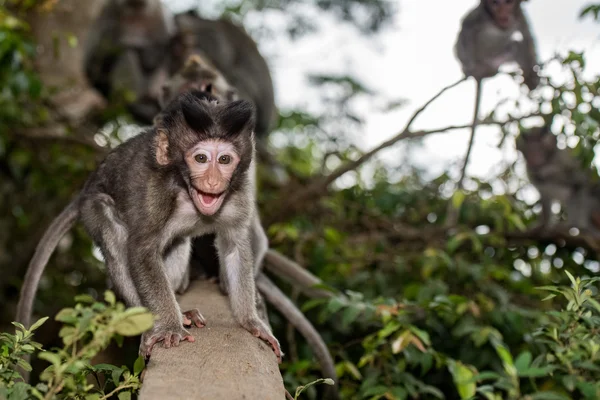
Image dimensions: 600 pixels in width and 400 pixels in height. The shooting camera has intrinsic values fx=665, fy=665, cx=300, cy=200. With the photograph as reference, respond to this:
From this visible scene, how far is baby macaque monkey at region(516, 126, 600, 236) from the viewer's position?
600 centimetres

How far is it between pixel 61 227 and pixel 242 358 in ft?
5.50

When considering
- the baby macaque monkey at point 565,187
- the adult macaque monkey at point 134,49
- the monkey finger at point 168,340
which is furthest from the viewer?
the adult macaque monkey at point 134,49

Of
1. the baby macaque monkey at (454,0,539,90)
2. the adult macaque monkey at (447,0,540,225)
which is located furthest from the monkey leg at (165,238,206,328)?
the baby macaque monkey at (454,0,539,90)

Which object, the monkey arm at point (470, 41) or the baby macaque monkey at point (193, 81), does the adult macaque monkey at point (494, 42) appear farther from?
the baby macaque monkey at point (193, 81)

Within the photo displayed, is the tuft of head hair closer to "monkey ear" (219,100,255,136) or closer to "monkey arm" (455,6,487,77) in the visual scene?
"monkey ear" (219,100,255,136)

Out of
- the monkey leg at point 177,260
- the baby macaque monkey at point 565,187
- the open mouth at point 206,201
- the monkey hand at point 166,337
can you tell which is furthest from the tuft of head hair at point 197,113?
the baby macaque monkey at point 565,187

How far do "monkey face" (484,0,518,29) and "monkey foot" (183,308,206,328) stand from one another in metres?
2.26

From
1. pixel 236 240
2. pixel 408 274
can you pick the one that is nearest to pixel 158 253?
pixel 236 240

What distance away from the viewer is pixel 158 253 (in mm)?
3174

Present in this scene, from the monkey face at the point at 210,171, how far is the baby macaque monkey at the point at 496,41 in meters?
1.56

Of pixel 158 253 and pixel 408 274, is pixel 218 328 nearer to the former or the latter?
pixel 158 253

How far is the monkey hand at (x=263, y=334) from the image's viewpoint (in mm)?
3061

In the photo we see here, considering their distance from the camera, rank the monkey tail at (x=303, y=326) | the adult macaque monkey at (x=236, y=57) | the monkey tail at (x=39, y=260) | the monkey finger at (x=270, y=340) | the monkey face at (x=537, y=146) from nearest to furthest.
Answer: the monkey finger at (x=270, y=340)
the monkey tail at (x=39, y=260)
the monkey tail at (x=303, y=326)
the monkey face at (x=537, y=146)
the adult macaque monkey at (x=236, y=57)

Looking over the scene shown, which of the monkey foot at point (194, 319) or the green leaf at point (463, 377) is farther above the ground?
the monkey foot at point (194, 319)
